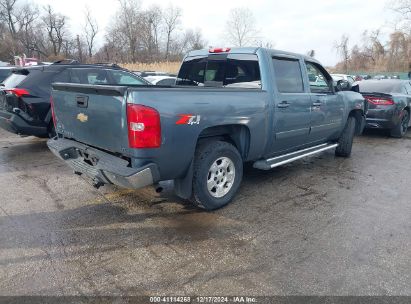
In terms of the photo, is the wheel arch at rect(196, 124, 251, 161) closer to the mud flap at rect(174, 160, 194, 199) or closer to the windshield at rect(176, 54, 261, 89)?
the mud flap at rect(174, 160, 194, 199)

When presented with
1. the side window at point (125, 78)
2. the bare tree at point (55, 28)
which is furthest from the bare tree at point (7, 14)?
the side window at point (125, 78)

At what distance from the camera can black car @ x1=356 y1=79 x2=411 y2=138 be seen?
8.41m

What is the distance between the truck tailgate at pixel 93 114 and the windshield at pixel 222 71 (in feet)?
6.57

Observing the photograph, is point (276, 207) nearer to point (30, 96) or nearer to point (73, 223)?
point (73, 223)

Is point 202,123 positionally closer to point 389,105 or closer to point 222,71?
point 222,71

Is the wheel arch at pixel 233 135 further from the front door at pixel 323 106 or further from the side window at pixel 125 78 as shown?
the side window at pixel 125 78

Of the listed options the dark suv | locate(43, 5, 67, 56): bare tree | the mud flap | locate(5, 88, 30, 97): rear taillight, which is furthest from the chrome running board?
locate(43, 5, 67, 56): bare tree

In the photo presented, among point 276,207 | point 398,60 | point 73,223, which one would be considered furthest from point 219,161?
point 398,60

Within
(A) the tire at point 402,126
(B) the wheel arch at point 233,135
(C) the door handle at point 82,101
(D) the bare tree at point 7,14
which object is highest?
(D) the bare tree at point 7,14

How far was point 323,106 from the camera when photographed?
5.40 m

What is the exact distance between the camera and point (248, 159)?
14.3 feet

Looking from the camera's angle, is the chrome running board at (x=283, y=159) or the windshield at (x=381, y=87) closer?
the chrome running board at (x=283, y=159)

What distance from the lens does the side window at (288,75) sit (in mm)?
4520

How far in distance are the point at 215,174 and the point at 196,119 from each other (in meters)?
0.86
